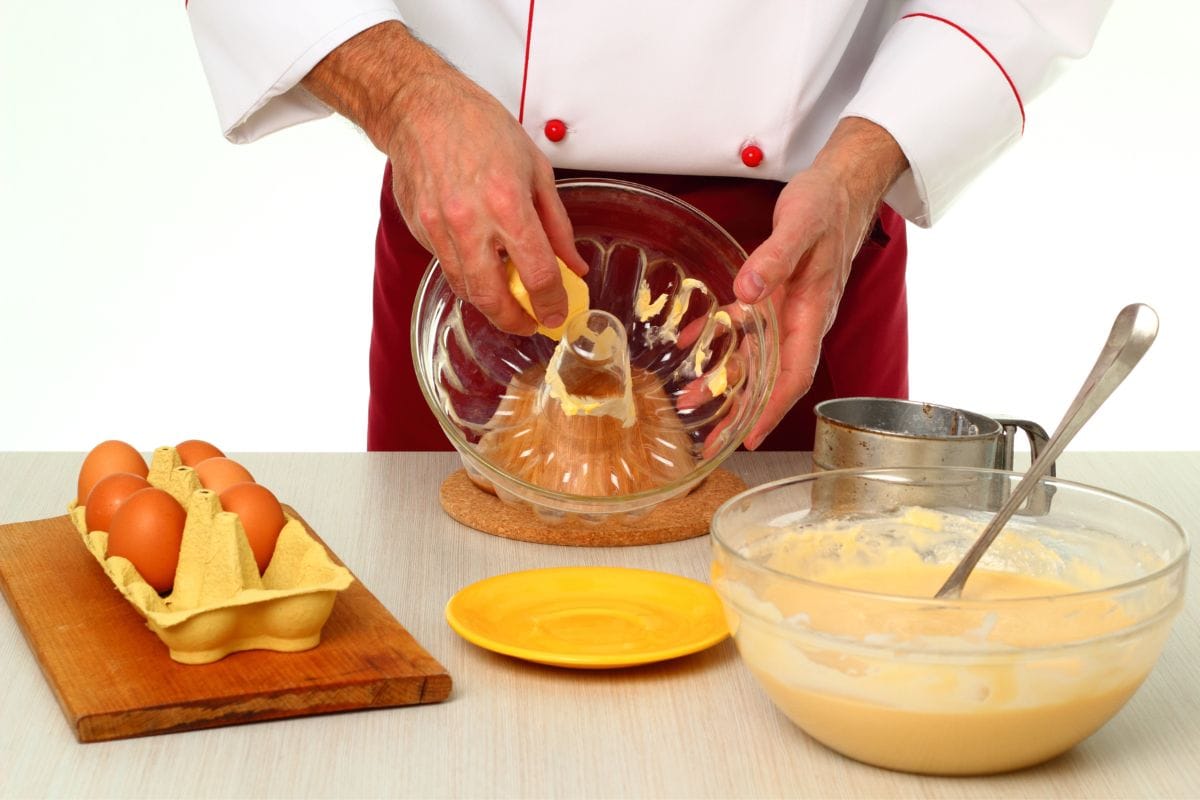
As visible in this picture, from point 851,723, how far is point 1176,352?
322cm

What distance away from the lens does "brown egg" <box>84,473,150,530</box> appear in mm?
883

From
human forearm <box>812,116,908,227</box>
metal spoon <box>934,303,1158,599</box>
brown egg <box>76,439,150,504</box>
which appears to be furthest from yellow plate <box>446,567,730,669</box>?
human forearm <box>812,116,908,227</box>

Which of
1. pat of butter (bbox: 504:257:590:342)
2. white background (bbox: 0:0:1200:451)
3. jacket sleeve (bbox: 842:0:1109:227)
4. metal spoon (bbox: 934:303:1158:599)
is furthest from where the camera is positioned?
white background (bbox: 0:0:1200:451)

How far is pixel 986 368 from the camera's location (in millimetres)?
3586

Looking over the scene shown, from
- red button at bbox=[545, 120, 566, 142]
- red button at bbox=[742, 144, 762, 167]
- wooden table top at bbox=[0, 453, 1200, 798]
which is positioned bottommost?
wooden table top at bbox=[0, 453, 1200, 798]

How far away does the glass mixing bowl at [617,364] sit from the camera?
0.98 metres

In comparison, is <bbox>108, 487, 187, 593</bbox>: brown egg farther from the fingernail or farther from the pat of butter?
the fingernail

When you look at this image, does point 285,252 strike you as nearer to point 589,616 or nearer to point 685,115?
point 685,115

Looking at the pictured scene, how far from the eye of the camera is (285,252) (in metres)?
3.41

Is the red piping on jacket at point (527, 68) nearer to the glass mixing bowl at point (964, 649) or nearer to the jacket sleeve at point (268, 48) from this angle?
the jacket sleeve at point (268, 48)

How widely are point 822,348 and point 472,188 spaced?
2.07 ft

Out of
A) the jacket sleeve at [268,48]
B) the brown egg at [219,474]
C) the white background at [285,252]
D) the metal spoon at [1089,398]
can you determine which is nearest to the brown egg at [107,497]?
the brown egg at [219,474]

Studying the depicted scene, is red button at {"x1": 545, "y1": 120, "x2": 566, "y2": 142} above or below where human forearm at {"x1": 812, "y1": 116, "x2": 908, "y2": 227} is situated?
above

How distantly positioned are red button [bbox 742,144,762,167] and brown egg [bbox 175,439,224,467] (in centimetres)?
55
